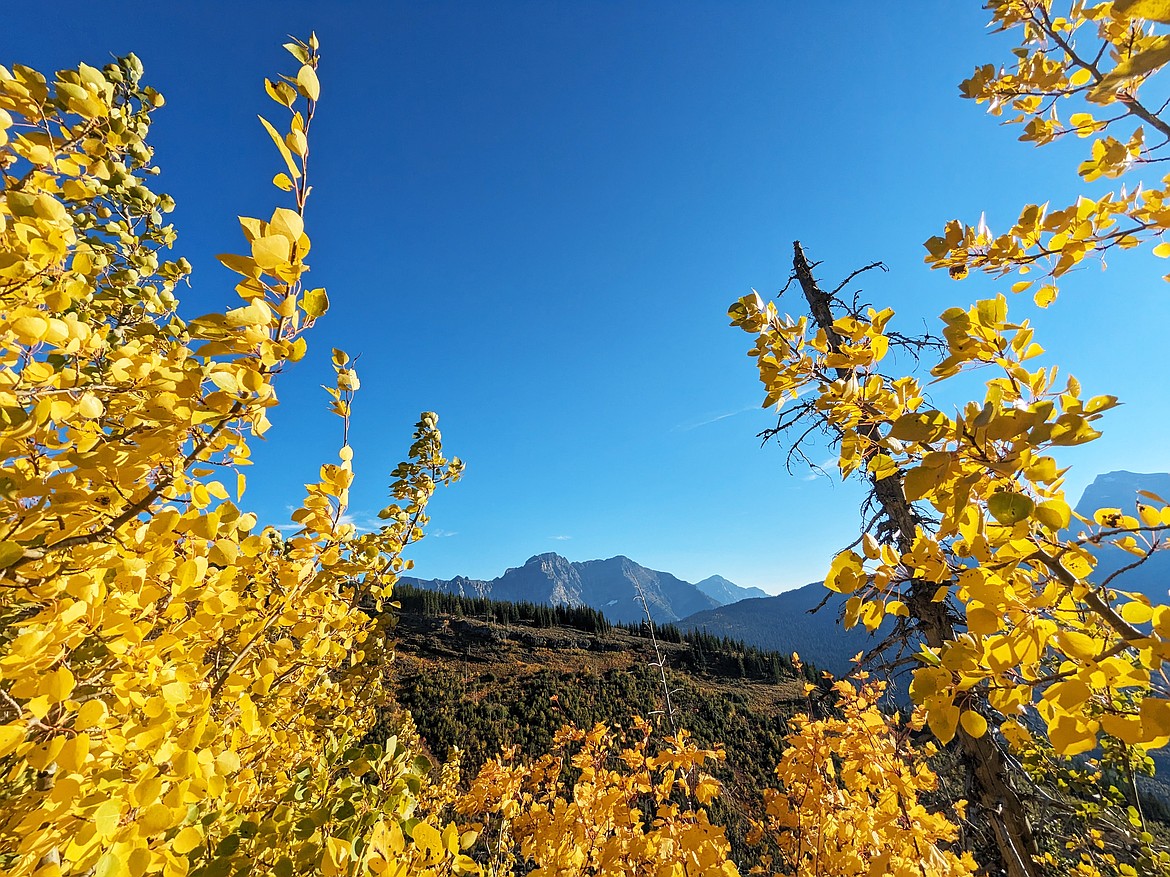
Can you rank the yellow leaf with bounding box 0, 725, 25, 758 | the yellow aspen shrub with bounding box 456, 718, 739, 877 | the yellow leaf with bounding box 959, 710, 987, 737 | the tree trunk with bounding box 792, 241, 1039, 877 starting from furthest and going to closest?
1. the tree trunk with bounding box 792, 241, 1039, 877
2. the yellow aspen shrub with bounding box 456, 718, 739, 877
3. the yellow leaf with bounding box 959, 710, 987, 737
4. the yellow leaf with bounding box 0, 725, 25, 758

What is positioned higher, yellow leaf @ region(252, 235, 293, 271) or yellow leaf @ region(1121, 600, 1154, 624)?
yellow leaf @ region(252, 235, 293, 271)

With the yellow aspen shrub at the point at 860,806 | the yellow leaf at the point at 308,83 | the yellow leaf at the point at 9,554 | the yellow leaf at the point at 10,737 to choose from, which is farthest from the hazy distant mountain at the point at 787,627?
the yellow leaf at the point at 308,83

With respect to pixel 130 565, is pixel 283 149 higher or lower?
higher

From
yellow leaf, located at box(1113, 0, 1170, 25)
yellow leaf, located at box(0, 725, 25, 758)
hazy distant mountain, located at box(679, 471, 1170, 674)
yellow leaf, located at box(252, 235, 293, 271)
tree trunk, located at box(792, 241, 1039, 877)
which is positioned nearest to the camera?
yellow leaf, located at box(1113, 0, 1170, 25)

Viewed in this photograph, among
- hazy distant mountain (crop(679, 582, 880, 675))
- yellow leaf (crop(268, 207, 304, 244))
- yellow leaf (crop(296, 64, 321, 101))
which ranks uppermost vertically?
yellow leaf (crop(296, 64, 321, 101))

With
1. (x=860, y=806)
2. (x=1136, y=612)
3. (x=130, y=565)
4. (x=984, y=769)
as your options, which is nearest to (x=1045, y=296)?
(x=1136, y=612)

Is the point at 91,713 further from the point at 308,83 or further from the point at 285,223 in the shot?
the point at 308,83

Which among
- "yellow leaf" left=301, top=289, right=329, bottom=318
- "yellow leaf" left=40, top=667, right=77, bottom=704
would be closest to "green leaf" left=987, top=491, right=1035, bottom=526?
"yellow leaf" left=301, top=289, right=329, bottom=318

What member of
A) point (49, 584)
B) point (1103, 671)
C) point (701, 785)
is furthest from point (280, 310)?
point (701, 785)

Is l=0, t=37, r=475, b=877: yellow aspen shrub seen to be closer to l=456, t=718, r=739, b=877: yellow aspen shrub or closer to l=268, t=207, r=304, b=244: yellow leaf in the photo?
l=268, t=207, r=304, b=244: yellow leaf

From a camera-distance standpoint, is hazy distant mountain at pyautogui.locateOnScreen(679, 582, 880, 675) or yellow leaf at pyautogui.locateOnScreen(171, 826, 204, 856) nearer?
yellow leaf at pyautogui.locateOnScreen(171, 826, 204, 856)

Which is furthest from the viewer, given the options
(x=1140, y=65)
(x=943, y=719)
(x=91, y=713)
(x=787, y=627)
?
(x=787, y=627)

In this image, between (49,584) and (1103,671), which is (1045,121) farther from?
(49,584)

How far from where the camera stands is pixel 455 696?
2677cm
